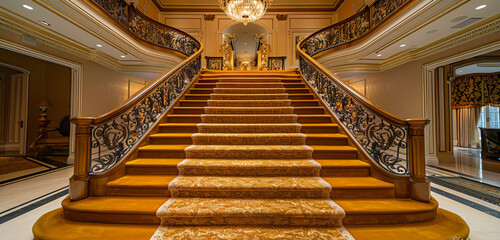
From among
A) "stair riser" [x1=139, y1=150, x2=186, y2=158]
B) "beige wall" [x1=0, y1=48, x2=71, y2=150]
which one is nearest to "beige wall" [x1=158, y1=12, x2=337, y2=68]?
"beige wall" [x1=0, y1=48, x2=71, y2=150]

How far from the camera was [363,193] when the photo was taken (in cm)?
188

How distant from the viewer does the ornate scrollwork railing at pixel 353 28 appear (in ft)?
13.7

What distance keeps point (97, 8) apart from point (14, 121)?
5697mm

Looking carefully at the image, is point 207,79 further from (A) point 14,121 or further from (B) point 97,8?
(A) point 14,121

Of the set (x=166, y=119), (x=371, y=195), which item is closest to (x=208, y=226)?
(x=371, y=195)

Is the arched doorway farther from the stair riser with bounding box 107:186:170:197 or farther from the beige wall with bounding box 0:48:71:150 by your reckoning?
the stair riser with bounding box 107:186:170:197

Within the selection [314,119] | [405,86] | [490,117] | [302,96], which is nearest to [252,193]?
[314,119]

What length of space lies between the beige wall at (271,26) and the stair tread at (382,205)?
7.65m

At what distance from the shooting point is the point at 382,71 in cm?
610

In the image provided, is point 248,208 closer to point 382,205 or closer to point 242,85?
point 382,205

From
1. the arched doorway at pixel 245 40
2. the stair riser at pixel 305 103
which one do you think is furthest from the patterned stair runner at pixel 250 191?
the arched doorway at pixel 245 40

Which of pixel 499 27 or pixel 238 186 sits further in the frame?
pixel 499 27

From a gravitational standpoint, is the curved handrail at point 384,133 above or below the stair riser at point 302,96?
below

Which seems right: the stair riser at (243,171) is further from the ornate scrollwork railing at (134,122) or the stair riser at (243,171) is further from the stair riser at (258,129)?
the stair riser at (258,129)
